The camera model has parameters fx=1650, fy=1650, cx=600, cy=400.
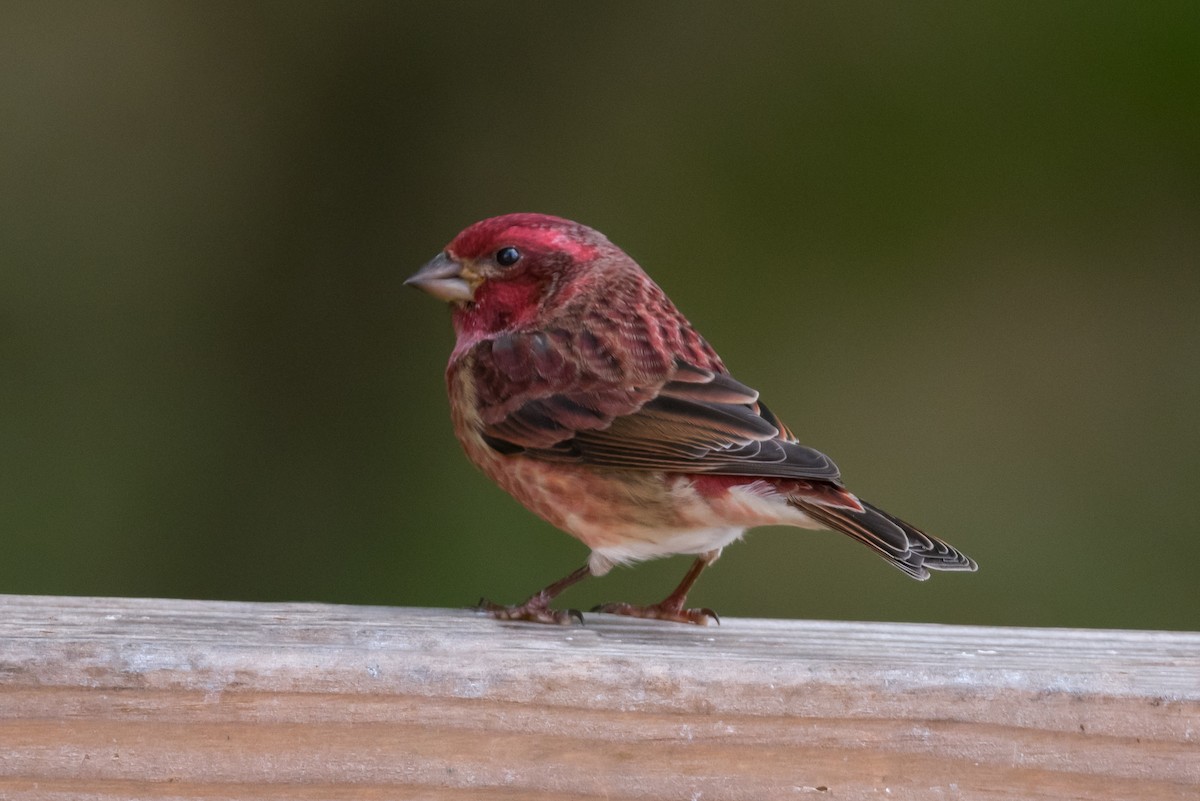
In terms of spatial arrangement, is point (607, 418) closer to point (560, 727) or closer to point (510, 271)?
point (510, 271)

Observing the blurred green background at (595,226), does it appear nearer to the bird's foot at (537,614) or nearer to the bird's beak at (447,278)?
the bird's beak at (447,278)

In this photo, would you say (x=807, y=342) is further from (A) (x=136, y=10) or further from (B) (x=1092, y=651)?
(B) (x=1092, y=651)

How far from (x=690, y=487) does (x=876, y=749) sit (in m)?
1.40

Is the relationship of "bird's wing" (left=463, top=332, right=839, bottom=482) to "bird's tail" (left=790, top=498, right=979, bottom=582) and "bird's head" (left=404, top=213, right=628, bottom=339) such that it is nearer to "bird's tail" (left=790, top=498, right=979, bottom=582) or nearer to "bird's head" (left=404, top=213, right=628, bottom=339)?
"bird's head" (left=404, top=213, right=628, bottom=339)

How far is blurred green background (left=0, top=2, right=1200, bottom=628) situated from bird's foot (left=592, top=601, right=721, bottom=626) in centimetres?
142

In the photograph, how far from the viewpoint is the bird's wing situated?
357 centimetres

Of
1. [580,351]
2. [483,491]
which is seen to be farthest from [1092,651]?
[483,491]

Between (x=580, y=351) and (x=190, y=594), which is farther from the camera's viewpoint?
(x=190, y=594)

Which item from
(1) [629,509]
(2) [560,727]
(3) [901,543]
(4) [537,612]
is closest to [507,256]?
(1) [629,509]

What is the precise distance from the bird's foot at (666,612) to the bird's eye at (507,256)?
3.00 feet

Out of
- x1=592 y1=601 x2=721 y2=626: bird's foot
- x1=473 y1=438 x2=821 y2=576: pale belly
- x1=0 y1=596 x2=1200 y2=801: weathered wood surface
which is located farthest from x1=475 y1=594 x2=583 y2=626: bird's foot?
x1=0 y1=596 x2=1200 y2=801: weathered wood surface

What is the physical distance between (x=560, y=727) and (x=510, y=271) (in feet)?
6.26

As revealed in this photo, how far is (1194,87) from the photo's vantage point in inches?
201

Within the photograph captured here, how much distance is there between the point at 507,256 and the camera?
3969 millimetres
